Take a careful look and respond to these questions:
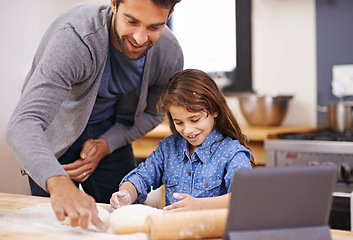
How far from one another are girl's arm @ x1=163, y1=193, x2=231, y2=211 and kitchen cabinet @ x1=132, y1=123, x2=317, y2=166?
1.12 metres

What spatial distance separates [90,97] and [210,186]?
0.48 m

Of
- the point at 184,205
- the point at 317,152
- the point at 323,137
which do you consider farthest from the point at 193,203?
the point at 323,137

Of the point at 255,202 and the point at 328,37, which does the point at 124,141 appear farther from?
the point at 328,37

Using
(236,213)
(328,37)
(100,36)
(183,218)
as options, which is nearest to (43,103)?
(100,36)

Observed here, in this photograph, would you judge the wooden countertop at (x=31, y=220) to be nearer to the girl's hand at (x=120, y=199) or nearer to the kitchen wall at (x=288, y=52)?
the girl's hand at (x=120, y=199)

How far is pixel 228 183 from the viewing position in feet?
4.16

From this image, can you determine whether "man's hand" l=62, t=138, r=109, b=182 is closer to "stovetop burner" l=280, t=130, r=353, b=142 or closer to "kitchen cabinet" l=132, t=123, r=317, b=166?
"kitchen cabinet" l=132, t=123, r=317, b=166

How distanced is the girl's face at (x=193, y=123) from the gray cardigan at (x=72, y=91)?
9.7 inches

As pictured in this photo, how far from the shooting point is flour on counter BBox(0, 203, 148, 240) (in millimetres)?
922

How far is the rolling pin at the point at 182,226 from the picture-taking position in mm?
847

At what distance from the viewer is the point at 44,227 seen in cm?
101

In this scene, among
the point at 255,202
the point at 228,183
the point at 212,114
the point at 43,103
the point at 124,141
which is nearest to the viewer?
the point at 255,202

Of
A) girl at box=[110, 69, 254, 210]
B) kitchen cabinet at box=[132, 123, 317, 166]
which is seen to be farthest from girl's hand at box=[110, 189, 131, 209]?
kitchen cabinet at box=[132, 123, 317, 166]

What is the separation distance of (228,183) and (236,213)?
1.73 feet
